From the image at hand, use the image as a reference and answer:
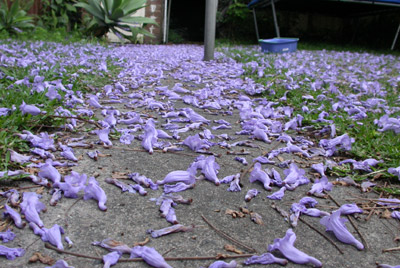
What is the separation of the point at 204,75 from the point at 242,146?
272 centimetres

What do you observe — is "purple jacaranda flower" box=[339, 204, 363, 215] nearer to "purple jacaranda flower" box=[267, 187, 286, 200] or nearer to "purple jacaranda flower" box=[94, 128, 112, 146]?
"purple jacaranda flower" box=[267, 187, 286, 200]

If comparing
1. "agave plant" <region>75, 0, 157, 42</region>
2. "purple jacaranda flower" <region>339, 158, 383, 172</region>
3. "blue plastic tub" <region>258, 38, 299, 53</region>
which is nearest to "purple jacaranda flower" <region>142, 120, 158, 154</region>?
"purple jacaranda flower" <region>339, 158, 383, 172</region>

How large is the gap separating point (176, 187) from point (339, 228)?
675 mm

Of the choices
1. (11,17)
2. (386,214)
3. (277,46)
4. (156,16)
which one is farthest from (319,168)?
(156,16)

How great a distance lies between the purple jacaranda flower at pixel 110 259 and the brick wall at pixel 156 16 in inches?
408

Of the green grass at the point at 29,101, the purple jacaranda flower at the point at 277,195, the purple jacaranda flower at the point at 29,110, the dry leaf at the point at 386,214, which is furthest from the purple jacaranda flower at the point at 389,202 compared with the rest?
the purple jacaranda flower at the point at 29,110

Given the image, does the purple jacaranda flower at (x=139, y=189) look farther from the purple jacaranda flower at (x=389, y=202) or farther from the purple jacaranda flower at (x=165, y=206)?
the purple jacaranda flower at (x=389, y=202)

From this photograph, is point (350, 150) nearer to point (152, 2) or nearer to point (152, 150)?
point (152, 150)

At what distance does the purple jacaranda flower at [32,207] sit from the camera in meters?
1.17

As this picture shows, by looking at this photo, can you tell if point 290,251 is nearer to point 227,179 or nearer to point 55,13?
point 227,179

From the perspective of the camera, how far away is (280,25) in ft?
42.9

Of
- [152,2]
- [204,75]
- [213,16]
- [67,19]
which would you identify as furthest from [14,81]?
[152,2]

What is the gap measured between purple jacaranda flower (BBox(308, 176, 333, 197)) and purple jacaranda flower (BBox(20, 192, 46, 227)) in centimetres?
112

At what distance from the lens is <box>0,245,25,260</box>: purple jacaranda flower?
0.99m
